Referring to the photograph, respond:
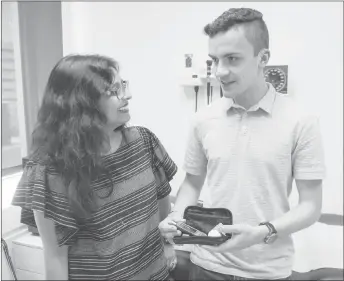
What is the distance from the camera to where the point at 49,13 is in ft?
1.90

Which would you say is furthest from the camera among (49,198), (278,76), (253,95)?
(278,76)

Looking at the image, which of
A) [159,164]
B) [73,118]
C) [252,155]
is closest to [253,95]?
[252,155]

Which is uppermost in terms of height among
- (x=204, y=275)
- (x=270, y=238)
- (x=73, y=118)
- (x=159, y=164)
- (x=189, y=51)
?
(x=189, y=51)

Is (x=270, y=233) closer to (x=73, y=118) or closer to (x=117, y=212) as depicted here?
(x=117, y=212)

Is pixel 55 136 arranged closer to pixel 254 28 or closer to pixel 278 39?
pixel 254 28

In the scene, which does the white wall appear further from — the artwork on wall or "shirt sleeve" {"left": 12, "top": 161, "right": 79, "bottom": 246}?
"shirt sleeve" {"left": 12, "top": 161, "right": 79, "bottom": 246}

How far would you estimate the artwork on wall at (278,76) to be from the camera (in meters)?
0.82

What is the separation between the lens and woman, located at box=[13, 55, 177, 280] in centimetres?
47

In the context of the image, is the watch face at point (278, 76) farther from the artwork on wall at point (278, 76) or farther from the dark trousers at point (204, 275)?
the dark trousers at point (204, 275)

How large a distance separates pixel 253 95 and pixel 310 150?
138 mm

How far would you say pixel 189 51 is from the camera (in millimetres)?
824

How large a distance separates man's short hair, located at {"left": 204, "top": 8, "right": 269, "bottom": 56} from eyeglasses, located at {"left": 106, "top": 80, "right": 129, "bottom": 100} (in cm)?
17

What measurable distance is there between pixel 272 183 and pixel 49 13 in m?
0.50

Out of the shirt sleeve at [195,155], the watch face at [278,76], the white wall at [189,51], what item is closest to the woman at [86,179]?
the shirt sleeve at [195,155]
